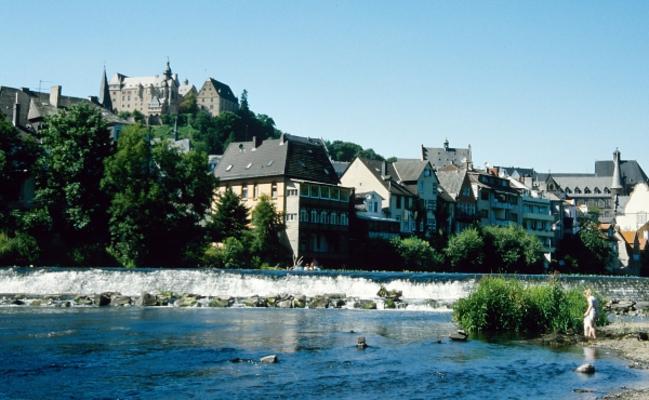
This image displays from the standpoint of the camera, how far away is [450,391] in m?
20.4

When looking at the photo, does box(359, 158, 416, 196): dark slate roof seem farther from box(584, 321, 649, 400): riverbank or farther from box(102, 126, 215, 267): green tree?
box(584, 321, 649, 400): riverbank

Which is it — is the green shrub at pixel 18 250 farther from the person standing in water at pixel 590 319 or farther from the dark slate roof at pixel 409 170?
the dark slate roof at pixel 409 170

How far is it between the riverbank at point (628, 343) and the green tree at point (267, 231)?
49.0 meters

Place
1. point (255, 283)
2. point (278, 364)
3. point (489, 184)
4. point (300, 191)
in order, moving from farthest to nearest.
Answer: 1. point (489, 184)
2. point (300, 191)
3. point (255, 283)
4. point (278, 364)

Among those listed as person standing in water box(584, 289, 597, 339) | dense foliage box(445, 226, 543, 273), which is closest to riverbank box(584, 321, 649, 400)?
person standing in water box(584, 289, 597, 339)

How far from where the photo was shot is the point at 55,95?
317 ft

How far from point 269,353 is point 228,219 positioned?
183 ft

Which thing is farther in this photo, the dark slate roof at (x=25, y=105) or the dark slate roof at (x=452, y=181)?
the dark slate roof at (x=452, y=181)

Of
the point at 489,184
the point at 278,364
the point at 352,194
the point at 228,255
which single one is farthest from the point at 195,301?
the point at 489,184

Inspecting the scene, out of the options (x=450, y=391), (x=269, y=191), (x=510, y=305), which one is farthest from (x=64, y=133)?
(x=450, y=391)

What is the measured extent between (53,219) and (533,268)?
64.8m

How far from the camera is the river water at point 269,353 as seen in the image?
20.5 metres

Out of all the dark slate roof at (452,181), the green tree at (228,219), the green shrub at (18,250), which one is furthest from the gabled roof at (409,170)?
the green shrub at (18,250)

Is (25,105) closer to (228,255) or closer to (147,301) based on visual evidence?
(228,255)
